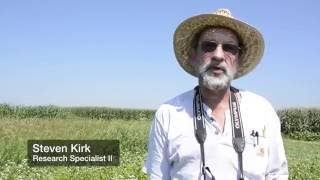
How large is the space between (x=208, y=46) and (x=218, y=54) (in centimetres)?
11

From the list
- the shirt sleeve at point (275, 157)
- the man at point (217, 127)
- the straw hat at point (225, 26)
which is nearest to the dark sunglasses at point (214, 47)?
the man at point (217, 127)

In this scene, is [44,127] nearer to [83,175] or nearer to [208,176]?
[83,175]

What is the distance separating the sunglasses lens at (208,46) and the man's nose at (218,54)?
26 mm

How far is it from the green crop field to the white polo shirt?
14.8ft

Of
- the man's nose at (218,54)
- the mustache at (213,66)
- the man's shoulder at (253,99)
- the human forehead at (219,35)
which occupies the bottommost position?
the man's shoulder at (253,99)

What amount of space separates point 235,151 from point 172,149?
0.37 metres

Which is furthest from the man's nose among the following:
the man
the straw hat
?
the straw hat

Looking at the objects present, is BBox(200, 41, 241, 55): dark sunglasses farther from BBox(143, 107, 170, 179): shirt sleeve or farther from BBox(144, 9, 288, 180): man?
BBox(143, 107, 170, 179): shirt sleeve

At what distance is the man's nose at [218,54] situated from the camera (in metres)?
3.12

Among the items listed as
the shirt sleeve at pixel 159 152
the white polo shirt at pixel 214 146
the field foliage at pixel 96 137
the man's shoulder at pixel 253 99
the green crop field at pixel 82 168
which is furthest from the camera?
the field foliage at pixel 96 137

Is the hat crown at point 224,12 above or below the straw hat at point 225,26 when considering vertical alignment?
above

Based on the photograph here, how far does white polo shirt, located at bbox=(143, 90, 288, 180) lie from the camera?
9.62 feet

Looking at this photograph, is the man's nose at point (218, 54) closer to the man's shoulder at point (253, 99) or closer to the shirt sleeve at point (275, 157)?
A: the man's shoulder at point (253, 99)

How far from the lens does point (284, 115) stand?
42625 millimetres
